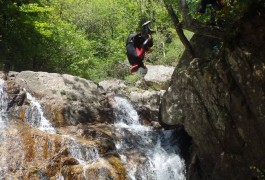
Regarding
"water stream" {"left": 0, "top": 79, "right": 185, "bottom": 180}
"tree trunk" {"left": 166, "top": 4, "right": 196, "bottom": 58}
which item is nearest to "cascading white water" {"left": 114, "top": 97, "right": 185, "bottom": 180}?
"water stream" {"left": 0, "top": 79, "right": 185, "bottom": 180}

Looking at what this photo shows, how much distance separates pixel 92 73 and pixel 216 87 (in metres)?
17.4

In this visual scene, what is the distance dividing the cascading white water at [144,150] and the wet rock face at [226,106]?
1186mm

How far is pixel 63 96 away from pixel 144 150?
4820 millimetres

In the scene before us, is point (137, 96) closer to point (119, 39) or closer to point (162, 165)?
point (162, 165)

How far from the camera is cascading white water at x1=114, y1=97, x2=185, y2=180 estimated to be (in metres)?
12.9

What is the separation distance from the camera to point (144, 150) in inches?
572

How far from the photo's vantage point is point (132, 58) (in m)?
10.2

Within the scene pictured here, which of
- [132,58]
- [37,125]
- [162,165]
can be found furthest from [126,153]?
[132,58]

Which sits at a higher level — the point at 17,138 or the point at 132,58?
the point at 132,58

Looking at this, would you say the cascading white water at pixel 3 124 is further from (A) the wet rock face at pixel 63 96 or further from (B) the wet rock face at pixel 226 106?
(B) the wet rock face at pixel 226 106

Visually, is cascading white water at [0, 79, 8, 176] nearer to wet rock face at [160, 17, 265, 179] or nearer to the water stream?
the water stream

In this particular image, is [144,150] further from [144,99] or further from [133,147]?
[144,99]

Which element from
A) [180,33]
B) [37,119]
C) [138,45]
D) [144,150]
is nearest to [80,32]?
[37,119]

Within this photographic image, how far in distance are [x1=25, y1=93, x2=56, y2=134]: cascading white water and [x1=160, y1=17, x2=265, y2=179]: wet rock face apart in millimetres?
5232
